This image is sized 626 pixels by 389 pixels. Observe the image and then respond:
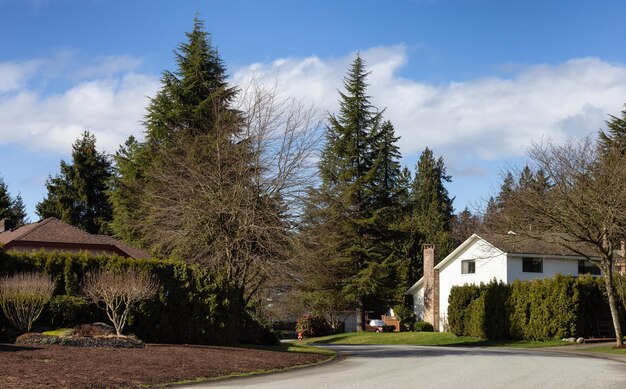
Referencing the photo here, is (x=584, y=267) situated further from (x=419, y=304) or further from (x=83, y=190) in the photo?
(x=83, y=190)

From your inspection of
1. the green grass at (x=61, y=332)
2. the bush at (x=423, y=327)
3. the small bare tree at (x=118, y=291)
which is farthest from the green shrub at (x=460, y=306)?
the green grass at (x=61, y=332)

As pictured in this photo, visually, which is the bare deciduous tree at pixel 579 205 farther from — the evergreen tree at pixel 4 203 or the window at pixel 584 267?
the evergreen tree at pixel 4 203

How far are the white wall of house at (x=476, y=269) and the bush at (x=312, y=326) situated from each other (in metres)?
9.78

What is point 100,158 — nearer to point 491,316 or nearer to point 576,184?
point 491,316

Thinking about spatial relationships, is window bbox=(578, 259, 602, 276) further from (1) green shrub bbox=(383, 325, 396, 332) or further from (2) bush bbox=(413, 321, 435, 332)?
(1) green shrub bbox=(383, 325, 396, 332)

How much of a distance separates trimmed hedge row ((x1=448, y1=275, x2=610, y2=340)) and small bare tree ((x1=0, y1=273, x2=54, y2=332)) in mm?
27326

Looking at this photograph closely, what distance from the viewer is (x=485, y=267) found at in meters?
51.5

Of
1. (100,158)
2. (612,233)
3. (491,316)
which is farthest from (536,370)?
(100,158)

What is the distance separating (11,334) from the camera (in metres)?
21.7

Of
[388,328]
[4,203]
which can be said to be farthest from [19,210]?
[388,328]

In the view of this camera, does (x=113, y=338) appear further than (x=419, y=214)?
No

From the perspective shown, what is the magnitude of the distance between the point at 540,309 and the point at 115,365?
2881cm

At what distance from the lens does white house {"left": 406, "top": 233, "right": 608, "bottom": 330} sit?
49.0 meters

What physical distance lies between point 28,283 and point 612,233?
24936mm
